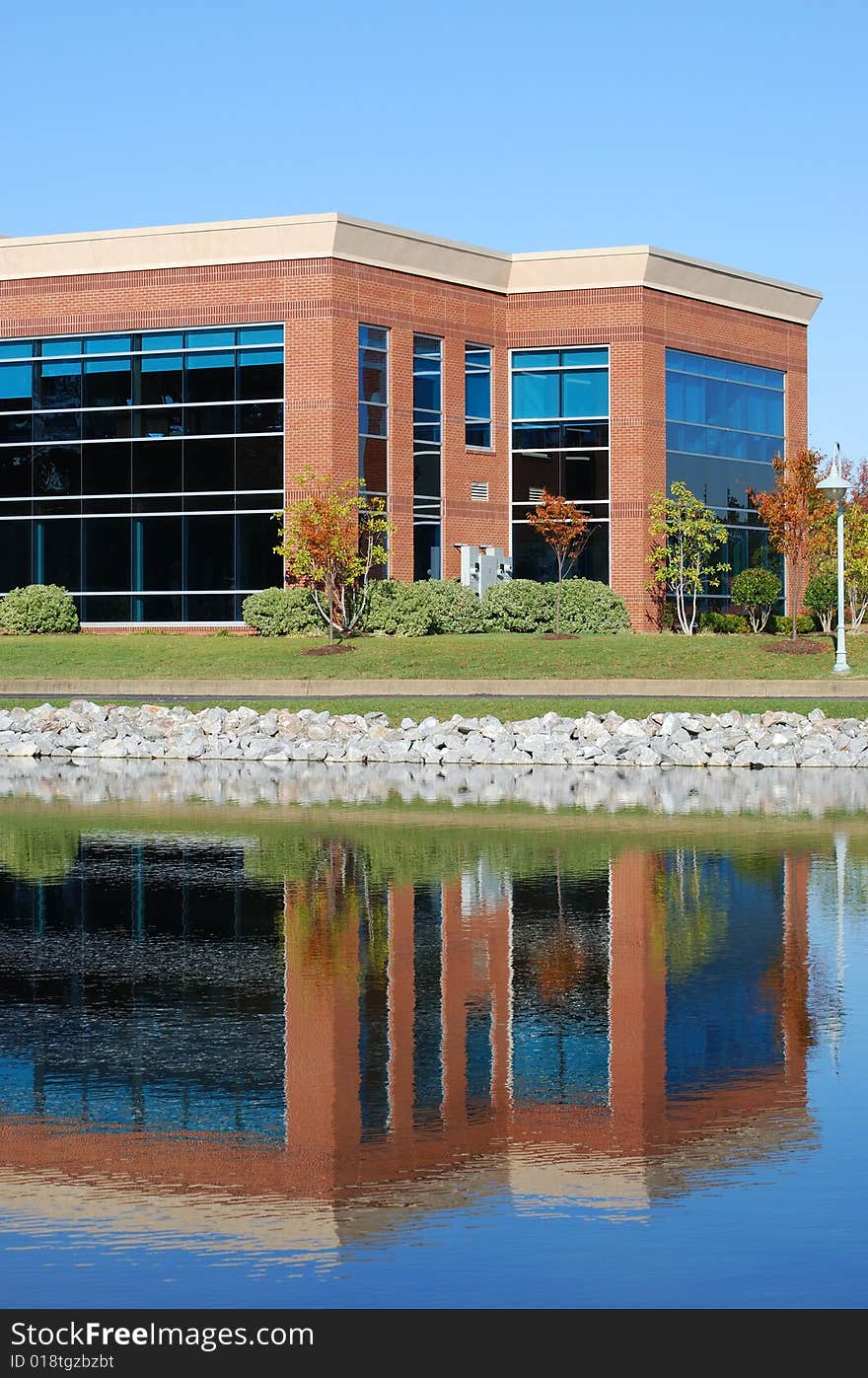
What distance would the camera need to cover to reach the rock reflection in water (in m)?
7.24

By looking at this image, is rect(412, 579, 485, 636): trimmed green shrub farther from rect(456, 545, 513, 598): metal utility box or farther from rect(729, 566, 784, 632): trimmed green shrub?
rect(729, 566, 784, 632): trimmed green shrub

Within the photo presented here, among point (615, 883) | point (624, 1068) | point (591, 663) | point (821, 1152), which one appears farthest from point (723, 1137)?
point (591, 663)

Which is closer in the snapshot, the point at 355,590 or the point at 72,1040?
the point at 72,1040

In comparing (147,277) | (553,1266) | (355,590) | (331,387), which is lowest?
(553,1266)

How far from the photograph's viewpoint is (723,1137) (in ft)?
25.6

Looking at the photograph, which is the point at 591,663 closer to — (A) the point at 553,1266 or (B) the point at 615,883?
(B) the point at 615,883

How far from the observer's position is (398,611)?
48.7 metres

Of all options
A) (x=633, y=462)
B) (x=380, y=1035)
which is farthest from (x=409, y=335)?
(x=380, y=1035)

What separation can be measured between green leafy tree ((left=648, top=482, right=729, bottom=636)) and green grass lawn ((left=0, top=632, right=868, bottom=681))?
9945 millimetres

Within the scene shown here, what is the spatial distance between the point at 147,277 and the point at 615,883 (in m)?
39.7

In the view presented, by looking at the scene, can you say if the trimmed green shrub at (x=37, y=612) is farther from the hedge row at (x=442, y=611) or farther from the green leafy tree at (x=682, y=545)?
the green leafy tree at (x=682, y=545)

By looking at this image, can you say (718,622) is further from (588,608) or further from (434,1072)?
(434,1072)

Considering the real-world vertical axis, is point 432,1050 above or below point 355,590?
below

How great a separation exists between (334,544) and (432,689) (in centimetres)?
892
